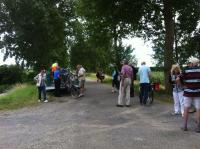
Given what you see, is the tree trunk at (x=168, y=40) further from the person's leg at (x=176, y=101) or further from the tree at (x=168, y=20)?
the person's leg at (x=176, y=101)

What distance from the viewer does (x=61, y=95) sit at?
93.6 feet

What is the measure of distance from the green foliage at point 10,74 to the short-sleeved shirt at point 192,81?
45.6 m

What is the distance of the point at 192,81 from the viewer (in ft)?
46.2

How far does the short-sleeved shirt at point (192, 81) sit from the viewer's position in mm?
14033

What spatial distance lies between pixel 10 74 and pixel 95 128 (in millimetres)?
45760

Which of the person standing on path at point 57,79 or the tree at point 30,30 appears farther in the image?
the tree at point 30,30

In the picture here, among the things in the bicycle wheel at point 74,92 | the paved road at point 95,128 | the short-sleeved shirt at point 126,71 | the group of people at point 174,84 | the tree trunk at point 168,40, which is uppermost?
the tree trunk at point 168,40

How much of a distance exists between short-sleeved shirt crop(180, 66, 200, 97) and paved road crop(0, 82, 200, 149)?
1042 millimetres

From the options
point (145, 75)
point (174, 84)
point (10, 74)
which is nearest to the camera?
point (174, 84)

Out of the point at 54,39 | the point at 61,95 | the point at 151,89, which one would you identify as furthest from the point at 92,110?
the point at 54,39

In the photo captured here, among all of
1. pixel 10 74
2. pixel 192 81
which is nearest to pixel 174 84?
pixel 192 81

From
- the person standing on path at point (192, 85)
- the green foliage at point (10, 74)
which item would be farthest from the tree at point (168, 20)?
the green foliage at point (10, 74)

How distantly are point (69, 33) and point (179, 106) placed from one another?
47849 millimetres

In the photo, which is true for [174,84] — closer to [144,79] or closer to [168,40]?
[144,79]
